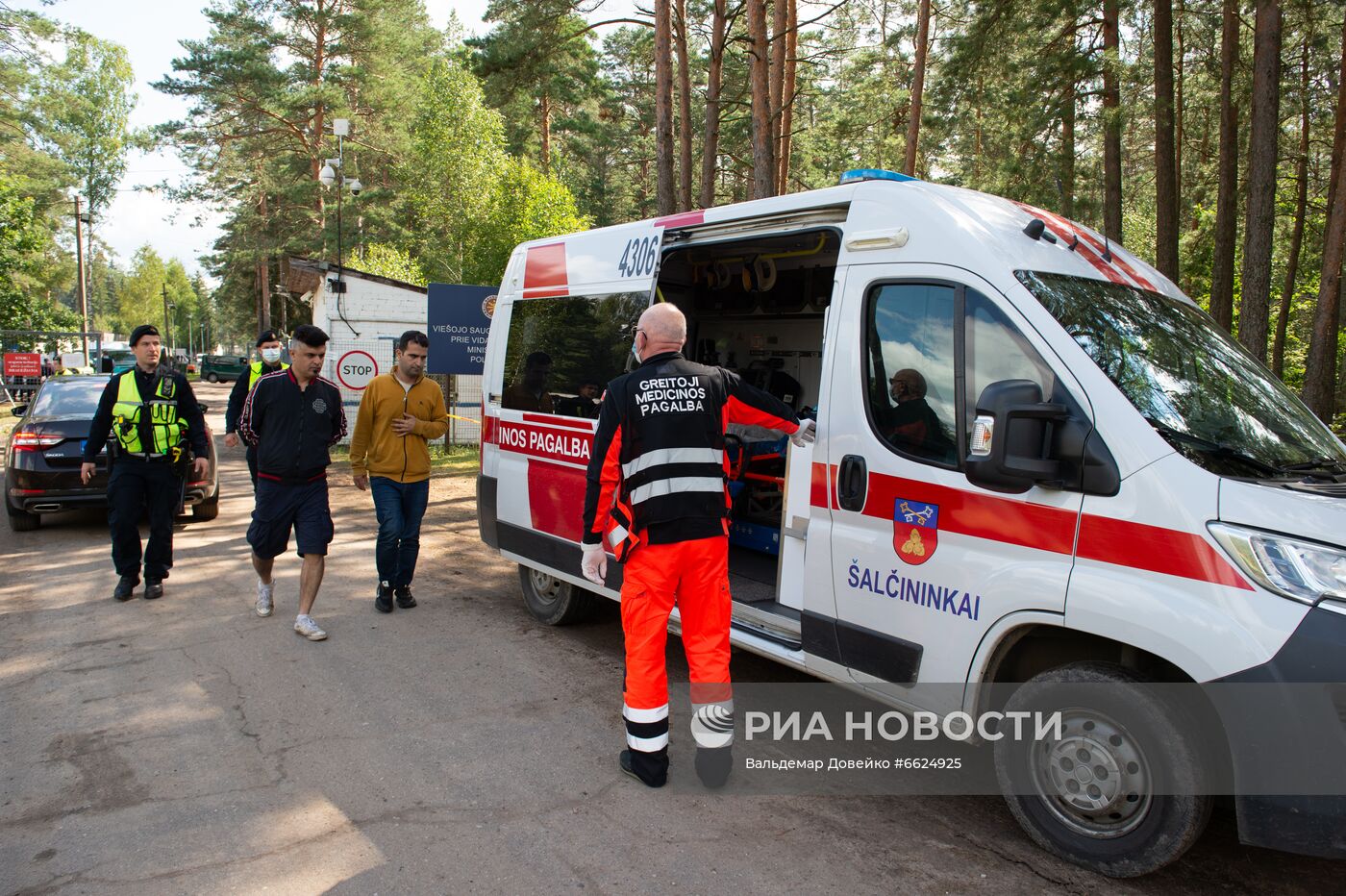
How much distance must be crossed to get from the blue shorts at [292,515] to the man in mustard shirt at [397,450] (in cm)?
40

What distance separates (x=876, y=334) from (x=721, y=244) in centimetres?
144

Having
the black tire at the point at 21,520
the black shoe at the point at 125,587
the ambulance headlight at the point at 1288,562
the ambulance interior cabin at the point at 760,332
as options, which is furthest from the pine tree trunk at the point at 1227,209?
the black tire at the point at 21,520

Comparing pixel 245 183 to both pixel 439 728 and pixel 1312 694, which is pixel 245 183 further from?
pixel 1312 694

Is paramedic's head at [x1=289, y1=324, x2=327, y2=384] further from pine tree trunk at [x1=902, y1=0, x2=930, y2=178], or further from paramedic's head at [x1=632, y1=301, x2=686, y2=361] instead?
pine tree trunk at [x1=902, y1=0, x2=930, y2=178]

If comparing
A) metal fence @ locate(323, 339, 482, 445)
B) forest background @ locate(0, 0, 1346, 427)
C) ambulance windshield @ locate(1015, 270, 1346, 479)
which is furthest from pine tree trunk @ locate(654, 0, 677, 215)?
ambulance windshield @ locate(1015, 270, 1346, 479)

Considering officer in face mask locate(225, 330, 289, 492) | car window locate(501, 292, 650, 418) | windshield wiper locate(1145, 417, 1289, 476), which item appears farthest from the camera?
officer in face mask locate(225, 330, 289, 492)

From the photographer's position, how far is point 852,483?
3.74 metres

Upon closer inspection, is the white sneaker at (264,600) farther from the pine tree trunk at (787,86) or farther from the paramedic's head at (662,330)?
the pine tree trunk at (787,86)

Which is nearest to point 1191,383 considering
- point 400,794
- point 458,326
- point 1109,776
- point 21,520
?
point 1109,776

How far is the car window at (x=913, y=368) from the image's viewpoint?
348cm

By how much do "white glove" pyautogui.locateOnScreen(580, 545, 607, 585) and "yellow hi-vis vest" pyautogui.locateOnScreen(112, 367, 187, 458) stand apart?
14.4ft

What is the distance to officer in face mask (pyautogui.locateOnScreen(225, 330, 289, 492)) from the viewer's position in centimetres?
663

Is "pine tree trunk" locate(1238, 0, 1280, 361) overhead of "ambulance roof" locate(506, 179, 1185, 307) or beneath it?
overhead

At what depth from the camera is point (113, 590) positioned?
22.3 feet
